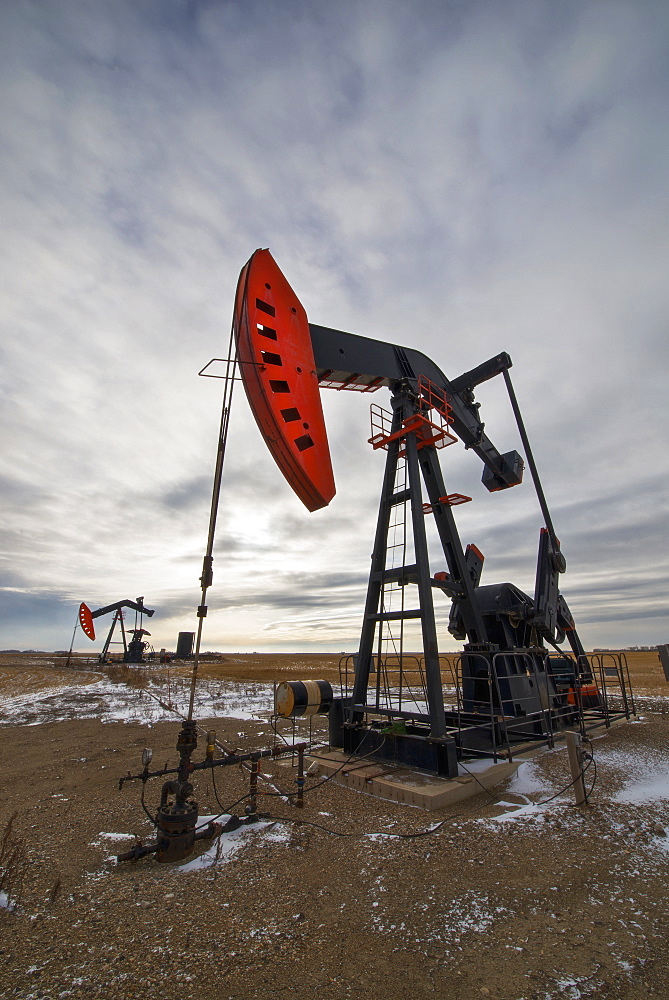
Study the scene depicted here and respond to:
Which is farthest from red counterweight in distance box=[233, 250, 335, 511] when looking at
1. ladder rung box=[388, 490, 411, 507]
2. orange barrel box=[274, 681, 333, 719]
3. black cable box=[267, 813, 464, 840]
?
black cable box=[267, 813, 464, 840]

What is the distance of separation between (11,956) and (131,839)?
6.59 ft

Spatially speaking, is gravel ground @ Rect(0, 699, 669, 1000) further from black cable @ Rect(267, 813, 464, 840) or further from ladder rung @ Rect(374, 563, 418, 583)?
ladder rung @ Rect(374, 563, 418, 583)

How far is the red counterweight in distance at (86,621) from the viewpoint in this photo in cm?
2881

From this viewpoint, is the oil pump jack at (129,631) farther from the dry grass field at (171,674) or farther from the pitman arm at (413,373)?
the pitman arm at (413,373)

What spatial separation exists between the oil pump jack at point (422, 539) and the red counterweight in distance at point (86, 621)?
26080mm

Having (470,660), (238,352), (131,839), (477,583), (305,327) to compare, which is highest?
(305,327)

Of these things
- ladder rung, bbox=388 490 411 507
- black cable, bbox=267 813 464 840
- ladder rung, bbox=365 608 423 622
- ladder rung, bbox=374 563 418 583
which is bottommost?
black cable, bbox=267 813 464 840

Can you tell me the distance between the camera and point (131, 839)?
476 cm

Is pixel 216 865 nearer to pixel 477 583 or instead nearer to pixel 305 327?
pixel 305 327

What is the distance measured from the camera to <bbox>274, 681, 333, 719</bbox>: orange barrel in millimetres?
7223

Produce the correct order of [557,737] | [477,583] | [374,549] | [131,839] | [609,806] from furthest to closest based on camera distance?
[477,583], [557,737], [374,549], [609,806], [131,839]

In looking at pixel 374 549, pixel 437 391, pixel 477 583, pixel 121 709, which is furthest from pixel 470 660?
pixel 121 709

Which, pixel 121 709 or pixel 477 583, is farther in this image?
pixel 121 709

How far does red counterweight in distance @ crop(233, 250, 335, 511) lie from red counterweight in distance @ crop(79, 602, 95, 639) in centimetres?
2842
